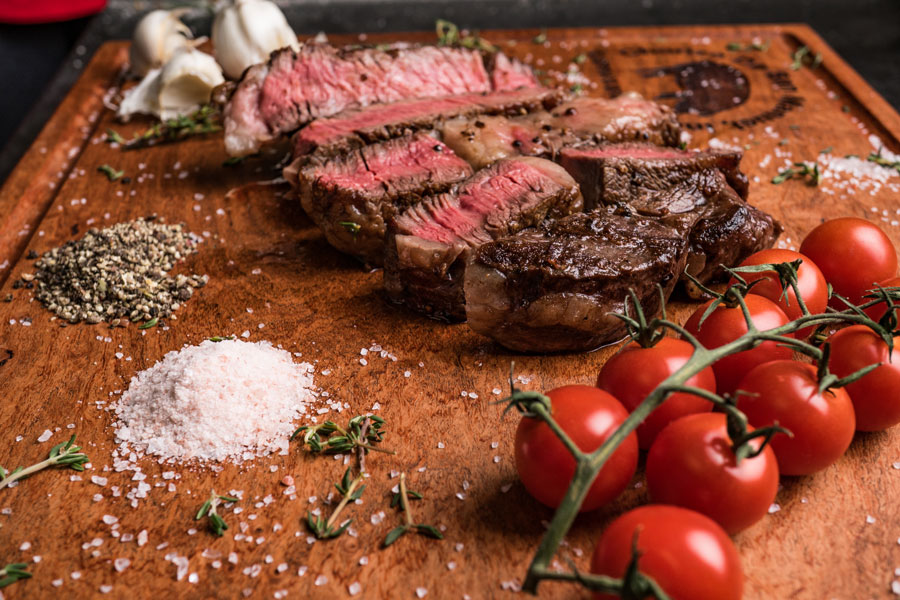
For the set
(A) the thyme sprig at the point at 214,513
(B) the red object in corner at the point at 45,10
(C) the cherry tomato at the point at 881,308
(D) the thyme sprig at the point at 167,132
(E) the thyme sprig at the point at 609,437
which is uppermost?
(E) the thyme sprig at the point at 609,437

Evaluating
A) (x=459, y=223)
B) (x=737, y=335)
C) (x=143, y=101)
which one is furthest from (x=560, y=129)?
(x=143, y=101)

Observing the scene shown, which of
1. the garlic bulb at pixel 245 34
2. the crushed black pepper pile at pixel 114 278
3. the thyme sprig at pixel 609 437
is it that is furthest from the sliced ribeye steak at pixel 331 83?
the thyme sprig at pixel 609 437

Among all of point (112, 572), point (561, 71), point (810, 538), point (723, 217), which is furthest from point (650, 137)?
point (112, 572)

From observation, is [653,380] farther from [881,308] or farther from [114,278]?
[114,278]

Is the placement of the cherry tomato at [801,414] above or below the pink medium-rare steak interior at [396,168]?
above

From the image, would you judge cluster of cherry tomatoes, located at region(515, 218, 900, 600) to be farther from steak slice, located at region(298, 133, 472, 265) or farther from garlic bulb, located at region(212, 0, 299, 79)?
garlic bulb, located at region(212, 0, 299, 79)

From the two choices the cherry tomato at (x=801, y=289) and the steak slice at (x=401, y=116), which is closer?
the cherry tomato at (x=801, y=289)

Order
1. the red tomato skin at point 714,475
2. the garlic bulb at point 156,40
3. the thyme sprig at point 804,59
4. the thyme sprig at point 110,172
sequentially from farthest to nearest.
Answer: the thyme sprig at point 804,59, the garlic bulb at point 156,40, the thyme sprig at point 110,172, the red tomato skin at point 714,475

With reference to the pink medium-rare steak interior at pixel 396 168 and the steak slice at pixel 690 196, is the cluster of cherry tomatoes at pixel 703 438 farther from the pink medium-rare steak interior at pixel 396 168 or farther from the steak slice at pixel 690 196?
the pink medium-rare steak interior at pixel 396 168
